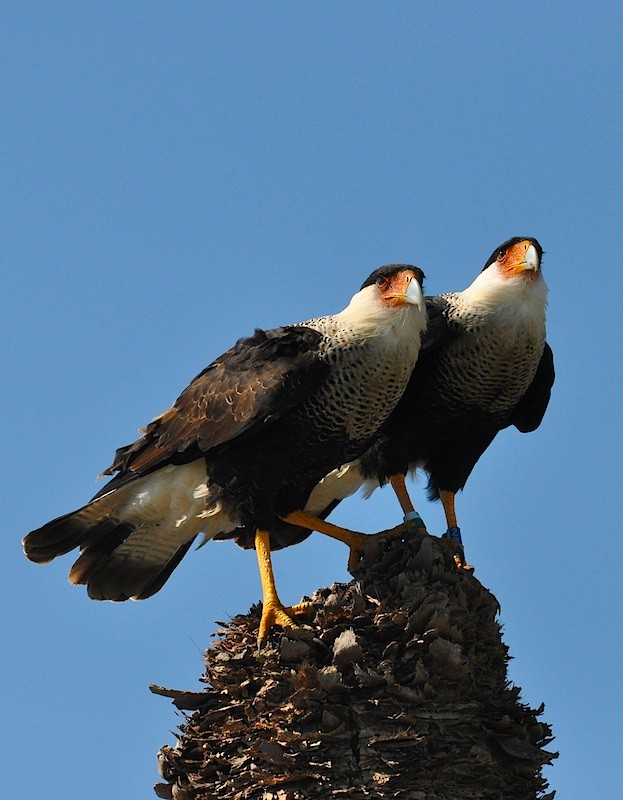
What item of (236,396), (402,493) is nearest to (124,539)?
(236,396)

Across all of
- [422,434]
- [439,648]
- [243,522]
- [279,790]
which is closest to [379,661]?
[439,648]

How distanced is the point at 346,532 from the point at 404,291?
138cm

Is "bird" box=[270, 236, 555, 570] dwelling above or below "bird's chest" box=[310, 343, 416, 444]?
above

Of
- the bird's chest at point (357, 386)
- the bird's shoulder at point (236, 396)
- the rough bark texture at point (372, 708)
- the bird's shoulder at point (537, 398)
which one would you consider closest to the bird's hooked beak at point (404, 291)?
the bird's chest at point (357, 386)

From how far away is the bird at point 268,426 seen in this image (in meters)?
8.09

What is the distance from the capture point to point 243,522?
27.2ft

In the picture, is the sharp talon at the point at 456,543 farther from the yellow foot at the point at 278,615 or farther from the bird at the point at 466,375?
the yellow foot at the point at 278,615

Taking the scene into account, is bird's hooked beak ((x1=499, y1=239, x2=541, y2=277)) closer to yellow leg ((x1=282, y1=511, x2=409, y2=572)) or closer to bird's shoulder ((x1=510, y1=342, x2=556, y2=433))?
bird's shoulder ((x1=510, y1=342, x2=556, y2=433))

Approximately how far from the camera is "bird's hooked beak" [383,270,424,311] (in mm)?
8164

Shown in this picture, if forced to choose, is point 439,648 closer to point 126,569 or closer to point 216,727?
point 216,727

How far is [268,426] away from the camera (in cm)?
813

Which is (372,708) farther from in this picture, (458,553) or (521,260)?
(521,260)

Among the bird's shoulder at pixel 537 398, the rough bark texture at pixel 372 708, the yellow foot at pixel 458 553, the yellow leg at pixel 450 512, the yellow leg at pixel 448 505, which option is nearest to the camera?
the rough bark texture at pixel 372 708

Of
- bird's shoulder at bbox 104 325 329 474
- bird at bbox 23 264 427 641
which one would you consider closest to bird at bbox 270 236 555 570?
bird at bbox 23 264 427 641
